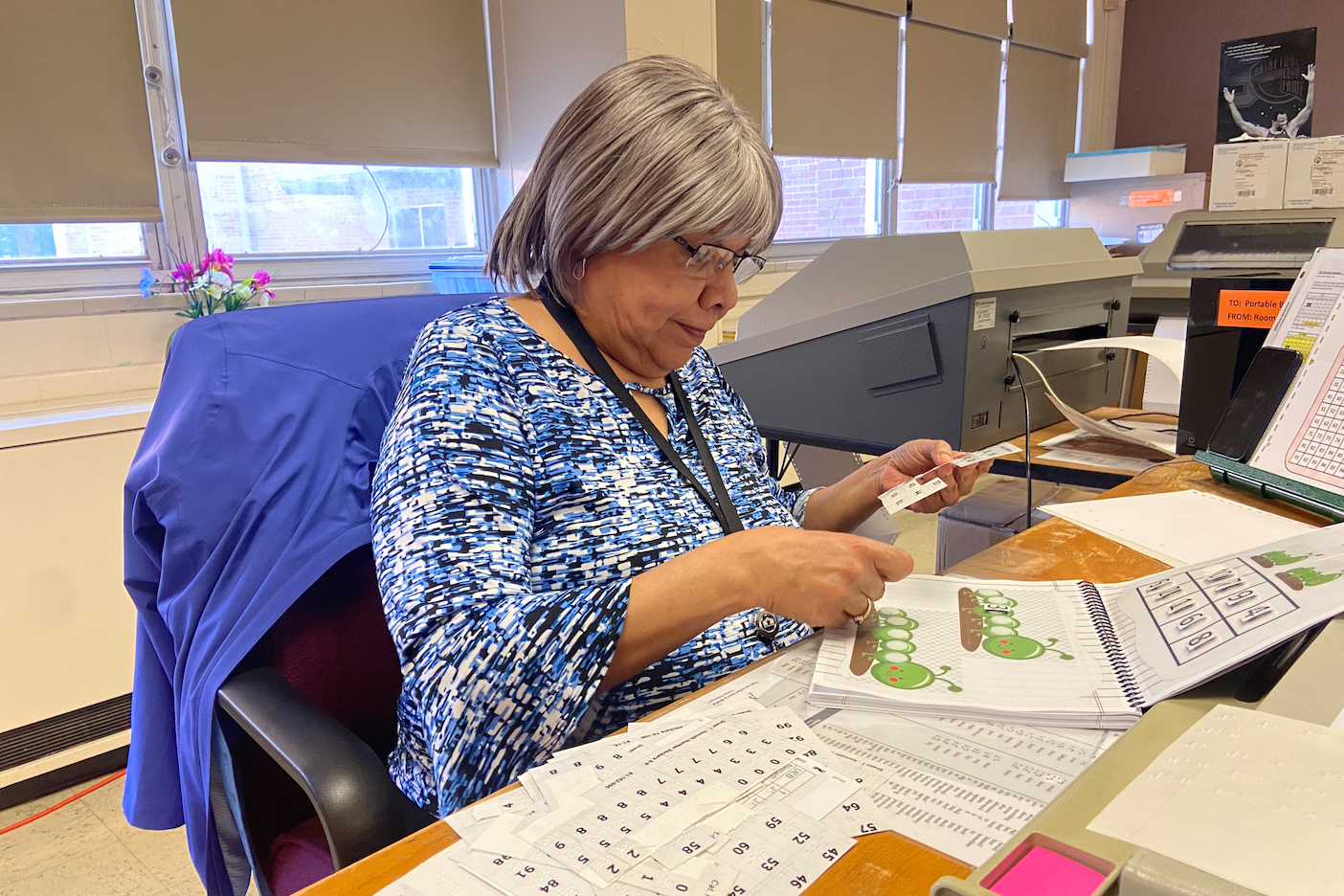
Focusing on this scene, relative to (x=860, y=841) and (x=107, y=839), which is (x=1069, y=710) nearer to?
(x=860, y=841)

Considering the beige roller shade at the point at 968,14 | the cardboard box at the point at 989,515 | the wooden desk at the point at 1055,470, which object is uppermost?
the beige roller shade at the point at 968,14

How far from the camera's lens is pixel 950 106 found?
4.49 m

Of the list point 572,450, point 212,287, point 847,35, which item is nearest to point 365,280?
point 212,287

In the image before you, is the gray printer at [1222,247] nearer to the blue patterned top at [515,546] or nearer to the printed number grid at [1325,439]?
the printed number grid at [1325,439]

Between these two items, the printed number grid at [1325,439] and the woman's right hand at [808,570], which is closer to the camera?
the woman's right hand at [808,570]

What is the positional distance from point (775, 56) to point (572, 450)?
126 inches

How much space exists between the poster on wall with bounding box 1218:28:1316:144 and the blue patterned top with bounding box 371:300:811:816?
3718mm

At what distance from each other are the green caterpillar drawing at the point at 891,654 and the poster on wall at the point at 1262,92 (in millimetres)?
3700

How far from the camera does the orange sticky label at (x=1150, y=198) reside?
4531 mm

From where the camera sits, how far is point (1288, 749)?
465mm

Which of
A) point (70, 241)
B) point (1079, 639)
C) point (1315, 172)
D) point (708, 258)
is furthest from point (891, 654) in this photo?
point (70, 241)

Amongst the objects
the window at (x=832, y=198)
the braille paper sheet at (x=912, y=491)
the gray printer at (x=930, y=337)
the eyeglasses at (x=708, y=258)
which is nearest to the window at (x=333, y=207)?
the gray printer at (x=930, y=337)

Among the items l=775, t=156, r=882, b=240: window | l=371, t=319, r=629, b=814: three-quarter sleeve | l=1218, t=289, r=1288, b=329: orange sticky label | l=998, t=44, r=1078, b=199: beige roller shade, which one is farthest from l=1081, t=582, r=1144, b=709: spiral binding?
l=998, t=44, r=1078, b=199: beige roller shade

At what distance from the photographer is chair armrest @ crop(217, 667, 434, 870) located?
2.39ft
